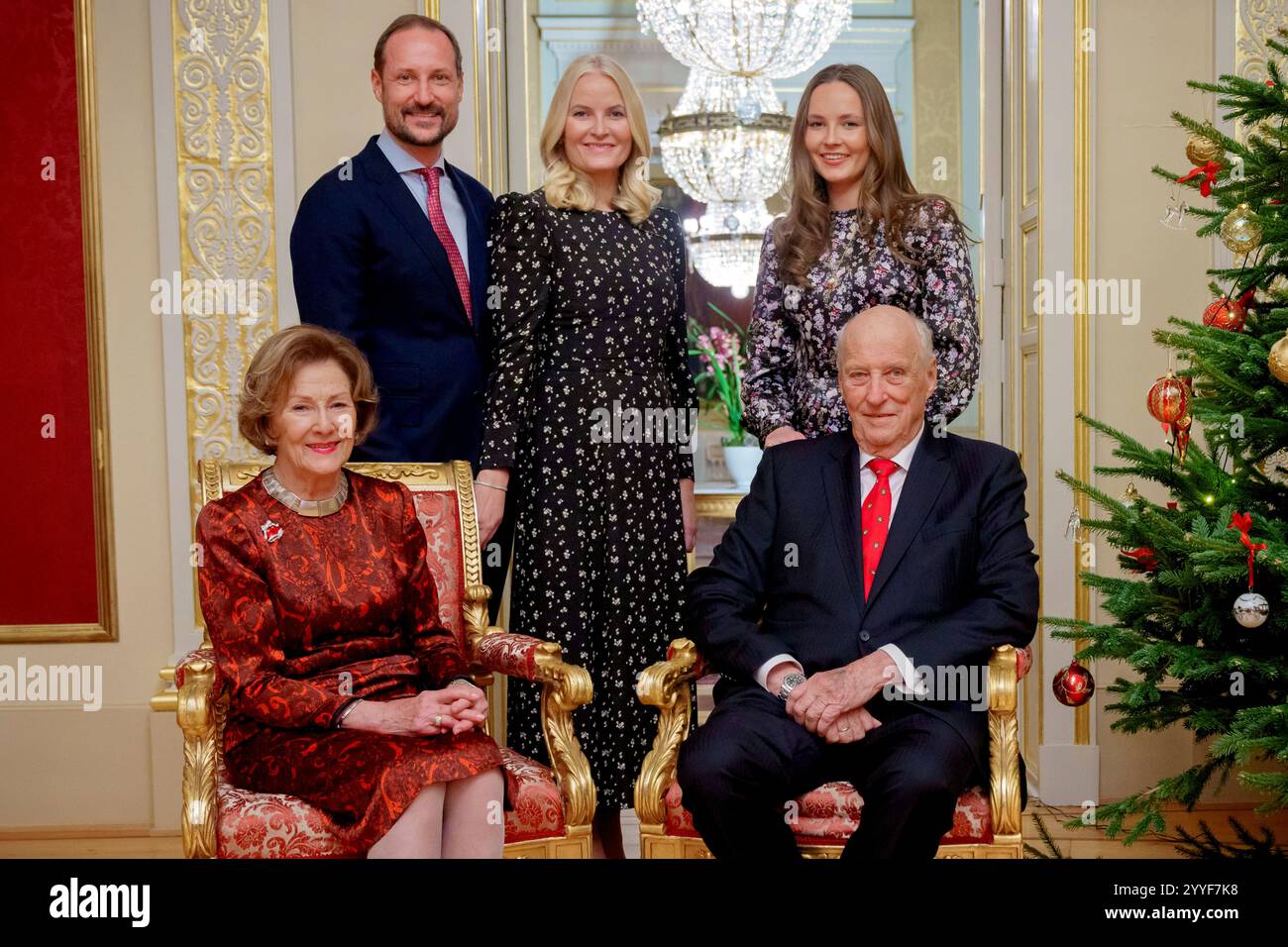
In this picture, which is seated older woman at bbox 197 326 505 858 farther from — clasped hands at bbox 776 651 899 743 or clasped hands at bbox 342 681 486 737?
clasped hands at bbox 776 651 899 743

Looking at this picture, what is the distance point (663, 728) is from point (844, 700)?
36 cm

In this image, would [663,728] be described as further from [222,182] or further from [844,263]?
[222,182]

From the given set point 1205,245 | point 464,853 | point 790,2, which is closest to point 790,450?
point 464,853

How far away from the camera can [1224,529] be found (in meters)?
2.35

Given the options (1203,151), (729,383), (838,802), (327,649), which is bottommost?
(838,802)

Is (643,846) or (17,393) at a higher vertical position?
(17,393)

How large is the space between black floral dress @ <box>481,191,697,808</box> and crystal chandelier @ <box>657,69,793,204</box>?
2496 millimetres

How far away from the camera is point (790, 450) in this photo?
262 cm

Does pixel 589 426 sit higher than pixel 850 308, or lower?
lower

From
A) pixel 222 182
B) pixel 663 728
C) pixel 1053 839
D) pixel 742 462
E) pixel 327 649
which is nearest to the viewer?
pixel 327 649

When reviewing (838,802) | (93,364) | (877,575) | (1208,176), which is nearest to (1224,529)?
(877,575)

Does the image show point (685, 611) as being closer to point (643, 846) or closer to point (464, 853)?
point (643, 846)

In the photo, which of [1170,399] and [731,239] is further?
[731,239]
